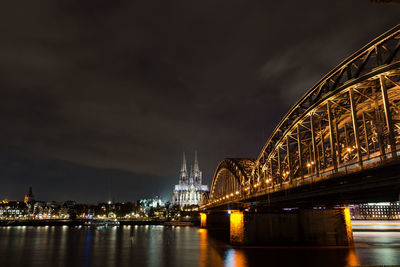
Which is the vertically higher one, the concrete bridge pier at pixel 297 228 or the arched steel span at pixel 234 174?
the arched steel span at pixel 234 174

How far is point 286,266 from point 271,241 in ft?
62.2

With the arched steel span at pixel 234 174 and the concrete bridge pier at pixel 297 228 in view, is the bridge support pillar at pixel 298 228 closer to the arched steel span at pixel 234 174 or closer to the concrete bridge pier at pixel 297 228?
the concrete bridge pier at pixel 297 228

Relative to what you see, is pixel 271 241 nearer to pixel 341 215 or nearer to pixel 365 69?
pixel 341 215

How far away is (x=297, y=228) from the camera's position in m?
58.8

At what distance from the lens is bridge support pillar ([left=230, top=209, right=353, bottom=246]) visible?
187ft

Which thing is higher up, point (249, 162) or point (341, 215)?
point (249, 162)

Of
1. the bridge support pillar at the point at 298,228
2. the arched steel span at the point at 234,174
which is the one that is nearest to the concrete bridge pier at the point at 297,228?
the bridge support pillar at the point at 298,228

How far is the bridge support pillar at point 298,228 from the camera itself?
5688cm

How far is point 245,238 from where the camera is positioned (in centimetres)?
5853

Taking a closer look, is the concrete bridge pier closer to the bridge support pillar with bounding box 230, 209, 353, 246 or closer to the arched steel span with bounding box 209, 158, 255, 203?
the bridge support pillar with bounding box 230, 209, 353, 246

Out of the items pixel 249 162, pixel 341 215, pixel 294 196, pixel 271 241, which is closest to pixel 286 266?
pixel 294 196

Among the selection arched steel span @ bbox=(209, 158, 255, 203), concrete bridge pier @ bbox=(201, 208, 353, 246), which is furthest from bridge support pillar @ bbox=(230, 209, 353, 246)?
arched steel span @ bbox=(209, 158, 255, 203)

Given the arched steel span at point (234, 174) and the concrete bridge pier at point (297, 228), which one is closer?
the concrete bridge pier at point (297, 228)

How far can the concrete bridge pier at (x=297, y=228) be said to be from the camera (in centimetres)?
5688
